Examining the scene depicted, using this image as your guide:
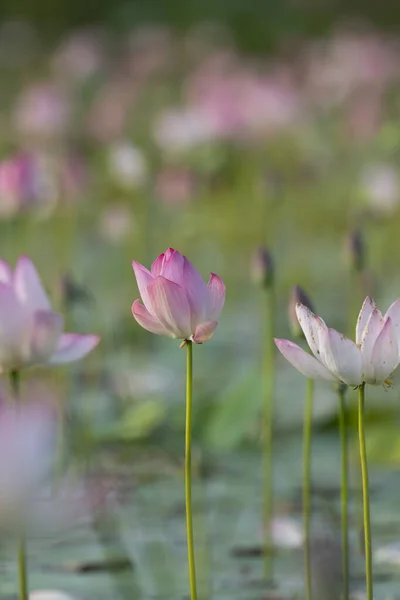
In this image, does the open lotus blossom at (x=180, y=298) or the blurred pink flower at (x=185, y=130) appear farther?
the blurred pink flower at (x=185, y=130)

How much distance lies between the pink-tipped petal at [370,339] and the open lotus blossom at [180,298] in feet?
0.33

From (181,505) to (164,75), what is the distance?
3.69m

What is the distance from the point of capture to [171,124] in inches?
113

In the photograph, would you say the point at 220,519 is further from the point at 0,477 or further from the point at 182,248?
the point at 182,248

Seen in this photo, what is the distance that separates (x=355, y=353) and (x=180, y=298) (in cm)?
12

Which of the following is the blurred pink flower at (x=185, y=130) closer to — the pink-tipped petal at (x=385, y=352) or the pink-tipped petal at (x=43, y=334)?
the pink-tipped petal at (x=43, y=334)

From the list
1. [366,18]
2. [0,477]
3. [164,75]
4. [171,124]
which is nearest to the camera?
[0,477]

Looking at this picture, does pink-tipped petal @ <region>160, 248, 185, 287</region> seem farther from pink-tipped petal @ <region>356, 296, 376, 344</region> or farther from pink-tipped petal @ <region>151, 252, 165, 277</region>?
pink-tipped petal @ <region>356, 296, 376, 344</region>

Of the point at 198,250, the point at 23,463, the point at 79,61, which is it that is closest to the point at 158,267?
the point at 23,463

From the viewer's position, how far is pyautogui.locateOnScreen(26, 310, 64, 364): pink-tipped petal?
0.90 metres

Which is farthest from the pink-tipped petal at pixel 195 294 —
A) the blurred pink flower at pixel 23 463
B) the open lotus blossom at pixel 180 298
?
the blurred pink flower at pixel 23 463

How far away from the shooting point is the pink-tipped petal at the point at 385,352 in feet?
2.65

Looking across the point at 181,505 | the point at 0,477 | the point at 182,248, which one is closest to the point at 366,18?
the point at 182,248

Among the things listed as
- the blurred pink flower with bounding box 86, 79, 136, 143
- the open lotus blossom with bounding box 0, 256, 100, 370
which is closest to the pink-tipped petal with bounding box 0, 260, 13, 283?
the open lotus blossom with bounding box 0, 256, 100, 370
